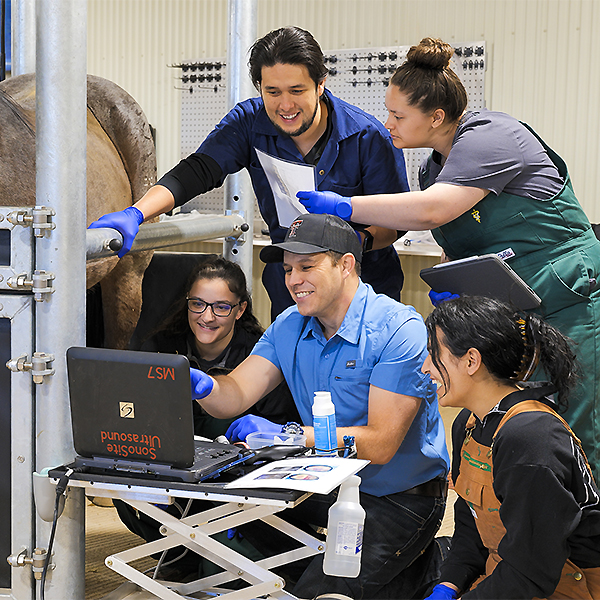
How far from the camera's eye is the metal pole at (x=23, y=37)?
358 cm

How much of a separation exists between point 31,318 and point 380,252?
1.33m

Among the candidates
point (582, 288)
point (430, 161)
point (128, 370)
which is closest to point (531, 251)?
point (582, 288)

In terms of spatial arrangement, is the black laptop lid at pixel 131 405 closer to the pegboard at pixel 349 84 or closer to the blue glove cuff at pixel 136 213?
the blue glove cuff at pixel 136 213

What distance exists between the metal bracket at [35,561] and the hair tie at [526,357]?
1.09m

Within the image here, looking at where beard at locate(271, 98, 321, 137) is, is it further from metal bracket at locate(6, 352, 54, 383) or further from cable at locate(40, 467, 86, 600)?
cable at locate(40, 467, 86, 600)

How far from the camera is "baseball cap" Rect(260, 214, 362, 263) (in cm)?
193

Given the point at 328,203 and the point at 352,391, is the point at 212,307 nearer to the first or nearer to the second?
the point at 328,203

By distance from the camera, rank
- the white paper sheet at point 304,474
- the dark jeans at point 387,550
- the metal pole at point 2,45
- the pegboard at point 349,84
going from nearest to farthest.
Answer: the white paper sheet at point 304,474 < the dark jeans at point 387,550 < the metal pole at point 2,45 < the pegboard at point 349,84

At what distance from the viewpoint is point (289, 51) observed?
218 cm

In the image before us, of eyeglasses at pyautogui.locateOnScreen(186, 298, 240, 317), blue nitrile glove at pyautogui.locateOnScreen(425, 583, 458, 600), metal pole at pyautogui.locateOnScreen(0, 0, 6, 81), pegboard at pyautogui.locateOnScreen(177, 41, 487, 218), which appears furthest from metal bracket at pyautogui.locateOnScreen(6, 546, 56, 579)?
pegboard at pyautogui.locateOnScreen(177, 41, 487, 218)

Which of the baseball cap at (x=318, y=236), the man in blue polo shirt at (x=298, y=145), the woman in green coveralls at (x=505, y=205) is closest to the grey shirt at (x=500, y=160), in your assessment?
the woman in green coveralls at (x=505, y=205)

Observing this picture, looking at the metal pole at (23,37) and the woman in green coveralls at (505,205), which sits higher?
the metal pole at (23,37)

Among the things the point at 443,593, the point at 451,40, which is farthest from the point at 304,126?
the point at 451,40

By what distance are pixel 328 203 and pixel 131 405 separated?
2.90 feet
